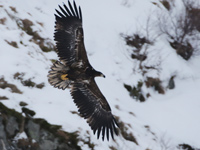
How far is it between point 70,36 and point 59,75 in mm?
882

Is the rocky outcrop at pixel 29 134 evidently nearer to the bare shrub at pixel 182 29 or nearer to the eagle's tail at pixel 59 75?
the eagle's tail at pixel 59 75

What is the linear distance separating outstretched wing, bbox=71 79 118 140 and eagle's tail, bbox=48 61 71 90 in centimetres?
25

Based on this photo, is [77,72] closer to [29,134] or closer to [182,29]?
[29,134]

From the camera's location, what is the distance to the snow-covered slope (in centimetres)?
908

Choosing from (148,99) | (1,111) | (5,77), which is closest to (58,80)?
(1,111)

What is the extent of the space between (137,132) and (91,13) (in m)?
9.25

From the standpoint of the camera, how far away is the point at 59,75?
6383 millimetres

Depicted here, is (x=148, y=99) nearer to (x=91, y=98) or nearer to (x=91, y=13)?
(x=91, y=13)

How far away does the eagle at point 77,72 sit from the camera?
19.9 ft

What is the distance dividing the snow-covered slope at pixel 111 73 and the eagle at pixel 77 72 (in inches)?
75.2

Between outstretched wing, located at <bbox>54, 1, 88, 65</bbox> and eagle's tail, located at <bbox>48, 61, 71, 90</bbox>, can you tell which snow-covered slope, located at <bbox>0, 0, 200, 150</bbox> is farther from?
outstretched wing, located at <bbox>54, 1, 88, 65</bbox>

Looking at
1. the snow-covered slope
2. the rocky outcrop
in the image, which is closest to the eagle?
the rocky outcrop

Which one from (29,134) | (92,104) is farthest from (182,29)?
(29,134)

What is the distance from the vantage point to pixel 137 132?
37.9ft
